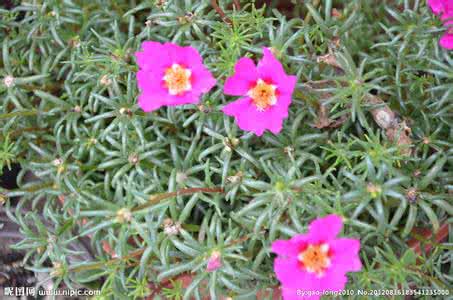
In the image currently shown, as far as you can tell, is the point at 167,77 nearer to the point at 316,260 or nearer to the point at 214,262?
the point at 214,262

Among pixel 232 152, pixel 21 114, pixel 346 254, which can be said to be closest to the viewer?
pixel 346 254

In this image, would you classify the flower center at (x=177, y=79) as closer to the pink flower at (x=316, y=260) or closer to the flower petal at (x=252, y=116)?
the flower petal at (x=252, y=116)

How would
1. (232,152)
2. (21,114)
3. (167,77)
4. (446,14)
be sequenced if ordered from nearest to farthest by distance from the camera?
1. (167,77)
2. (446,14)
3. (232,152)
4. (21,114)

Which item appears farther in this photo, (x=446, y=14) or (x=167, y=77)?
(x=446, y=14)

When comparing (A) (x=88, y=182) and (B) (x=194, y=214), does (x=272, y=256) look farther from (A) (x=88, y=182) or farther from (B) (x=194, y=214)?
(A) (x=88, y=182)

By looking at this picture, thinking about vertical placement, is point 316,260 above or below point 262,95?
below

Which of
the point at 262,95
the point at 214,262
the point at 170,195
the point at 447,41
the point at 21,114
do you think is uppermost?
the point at 447,41

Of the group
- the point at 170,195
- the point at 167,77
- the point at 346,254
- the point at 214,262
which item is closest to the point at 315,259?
the point at 346,254
